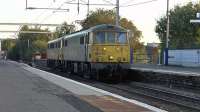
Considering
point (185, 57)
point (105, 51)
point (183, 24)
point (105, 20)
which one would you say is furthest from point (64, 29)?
point (105, 51)

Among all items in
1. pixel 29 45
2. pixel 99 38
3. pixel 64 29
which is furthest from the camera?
pixel 29 45

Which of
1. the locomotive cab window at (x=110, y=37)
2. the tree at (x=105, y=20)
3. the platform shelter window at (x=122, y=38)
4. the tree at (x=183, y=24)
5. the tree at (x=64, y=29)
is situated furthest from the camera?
the tree at (x=183, y=24)

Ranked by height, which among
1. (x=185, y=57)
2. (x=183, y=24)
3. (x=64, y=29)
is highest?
(x=183, y=24)

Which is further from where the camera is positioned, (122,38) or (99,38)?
(122,38)

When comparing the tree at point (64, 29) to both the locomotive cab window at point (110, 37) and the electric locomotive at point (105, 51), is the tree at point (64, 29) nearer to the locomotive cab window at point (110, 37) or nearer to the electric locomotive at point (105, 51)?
the electric locomotive at point (105, 51)

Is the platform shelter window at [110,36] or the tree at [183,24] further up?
the tree at [183,24]

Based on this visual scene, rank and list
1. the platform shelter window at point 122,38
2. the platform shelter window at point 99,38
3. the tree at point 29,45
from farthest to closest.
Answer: the tree at point 29,45, the platform shelter window at point 122,38, the platform shelter window at point 99,38

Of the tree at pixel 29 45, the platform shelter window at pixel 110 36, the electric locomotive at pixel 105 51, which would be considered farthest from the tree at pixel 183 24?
the platform shelter window at pixel 110 36

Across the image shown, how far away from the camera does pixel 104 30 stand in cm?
3466

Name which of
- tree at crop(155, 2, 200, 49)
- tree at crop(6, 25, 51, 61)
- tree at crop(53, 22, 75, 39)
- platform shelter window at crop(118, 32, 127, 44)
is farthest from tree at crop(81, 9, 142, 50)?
platform shelter window at crop(118, 32, 127, 44)

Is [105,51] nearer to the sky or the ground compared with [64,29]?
nearer to the ground

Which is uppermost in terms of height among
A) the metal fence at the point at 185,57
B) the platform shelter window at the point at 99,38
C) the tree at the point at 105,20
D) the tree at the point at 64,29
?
the tree at the point at 105,20

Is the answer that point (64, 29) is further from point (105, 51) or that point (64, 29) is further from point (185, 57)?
point (105, 51)

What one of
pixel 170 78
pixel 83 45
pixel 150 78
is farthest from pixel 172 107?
pixel 83 45
